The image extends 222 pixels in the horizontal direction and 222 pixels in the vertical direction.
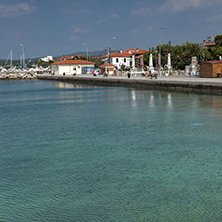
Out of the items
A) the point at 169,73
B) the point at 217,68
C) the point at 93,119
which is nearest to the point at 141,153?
the point at 93,119

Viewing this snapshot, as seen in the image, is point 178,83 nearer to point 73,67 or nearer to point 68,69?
point 73,67

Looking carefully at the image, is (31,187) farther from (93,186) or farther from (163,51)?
(163,51)

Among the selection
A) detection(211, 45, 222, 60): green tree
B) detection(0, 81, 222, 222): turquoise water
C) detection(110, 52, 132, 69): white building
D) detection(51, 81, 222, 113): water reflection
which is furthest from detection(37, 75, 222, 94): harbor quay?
detection(110, 52, 132, 69): white building

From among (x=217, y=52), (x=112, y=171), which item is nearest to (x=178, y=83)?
(x=112, y=171)

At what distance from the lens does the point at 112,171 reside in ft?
32.1

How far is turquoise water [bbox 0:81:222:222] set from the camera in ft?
23.7

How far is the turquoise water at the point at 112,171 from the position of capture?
23.7 ft

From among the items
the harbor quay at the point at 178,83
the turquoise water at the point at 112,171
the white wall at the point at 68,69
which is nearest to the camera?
the turquoise water at the point at 112,171

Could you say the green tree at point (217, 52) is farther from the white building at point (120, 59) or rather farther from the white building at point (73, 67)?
the white building at point (120, 59)

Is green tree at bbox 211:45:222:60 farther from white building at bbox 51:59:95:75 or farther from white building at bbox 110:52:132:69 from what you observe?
white building at bbox 110:52:132:69

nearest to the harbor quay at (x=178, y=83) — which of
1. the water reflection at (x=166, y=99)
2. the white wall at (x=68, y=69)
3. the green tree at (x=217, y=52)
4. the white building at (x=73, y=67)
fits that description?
A: the water reflection at (x=166, y=99)

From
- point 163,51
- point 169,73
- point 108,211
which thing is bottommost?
point 108,211

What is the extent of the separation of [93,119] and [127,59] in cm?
11633

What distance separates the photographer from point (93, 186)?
862 centimetres
